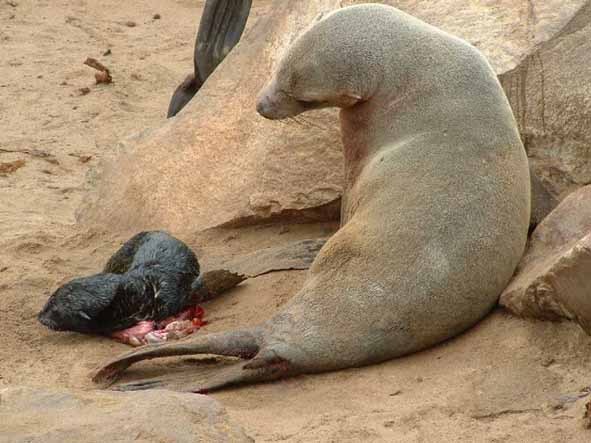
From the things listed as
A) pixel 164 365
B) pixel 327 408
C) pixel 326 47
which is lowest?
pixel 164 365

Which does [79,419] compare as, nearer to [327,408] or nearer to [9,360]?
[327,408]

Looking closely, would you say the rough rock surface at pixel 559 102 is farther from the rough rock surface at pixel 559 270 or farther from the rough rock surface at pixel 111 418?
the rough rock surface at pixel 111 418

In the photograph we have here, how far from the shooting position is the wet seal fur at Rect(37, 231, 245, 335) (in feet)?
16.1

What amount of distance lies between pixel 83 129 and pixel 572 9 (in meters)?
4.00

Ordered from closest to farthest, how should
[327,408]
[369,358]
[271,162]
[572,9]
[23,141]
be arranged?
[327,408]
[369,358]
[572,9]
[271,162]
[23,141]

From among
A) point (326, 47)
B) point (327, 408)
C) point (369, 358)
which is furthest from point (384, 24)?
point (327, 408)

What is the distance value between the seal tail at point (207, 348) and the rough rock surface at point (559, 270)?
2.96 ft

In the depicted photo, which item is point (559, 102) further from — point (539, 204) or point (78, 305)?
point (78, 305)

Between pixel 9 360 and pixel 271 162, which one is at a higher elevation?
pixel 271 162

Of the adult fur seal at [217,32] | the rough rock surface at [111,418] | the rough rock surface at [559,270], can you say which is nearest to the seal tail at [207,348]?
the rough rock surface at [559,270]

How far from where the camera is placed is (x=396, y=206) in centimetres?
443

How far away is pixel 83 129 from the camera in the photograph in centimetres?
840

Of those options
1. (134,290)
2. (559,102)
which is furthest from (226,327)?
(559,102)

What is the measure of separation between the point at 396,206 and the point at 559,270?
802 mm
